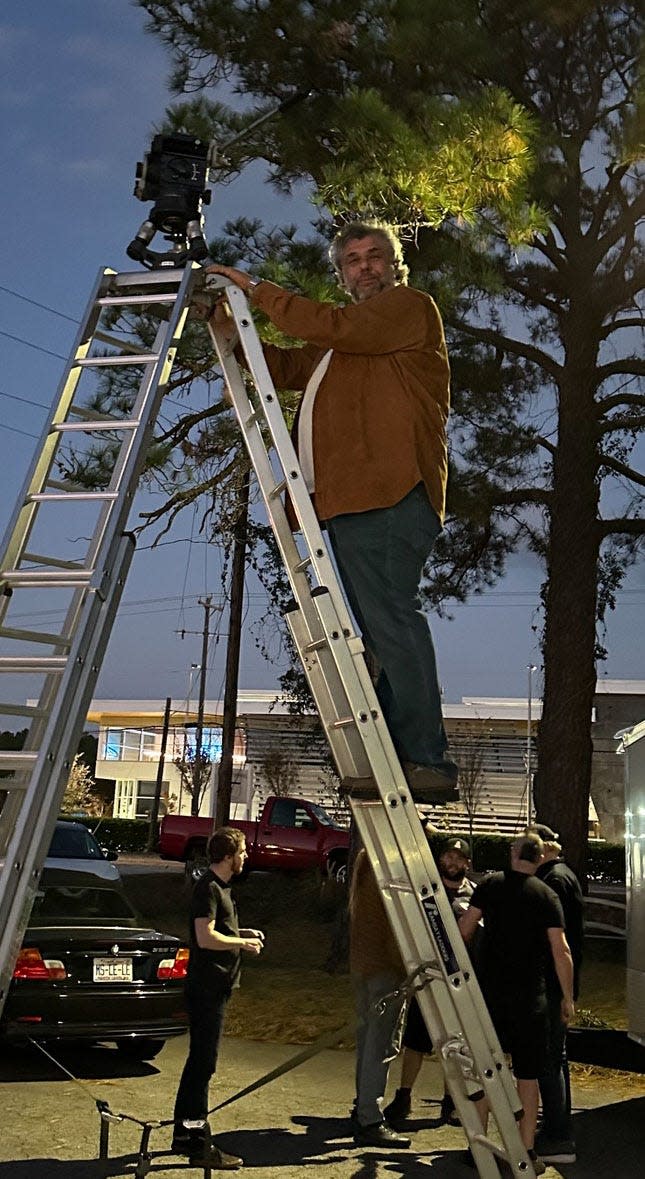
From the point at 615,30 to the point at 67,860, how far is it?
10063 millimetres

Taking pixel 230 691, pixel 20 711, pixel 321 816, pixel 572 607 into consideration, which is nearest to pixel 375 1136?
pixel 20 711

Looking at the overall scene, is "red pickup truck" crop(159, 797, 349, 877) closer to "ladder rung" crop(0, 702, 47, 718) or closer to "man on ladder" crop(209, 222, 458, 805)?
"man on ladder" crop(209, 222, 458, 805)

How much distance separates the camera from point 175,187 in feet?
14.9

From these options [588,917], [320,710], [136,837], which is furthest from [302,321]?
[136,837]

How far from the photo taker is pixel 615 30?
1330cm

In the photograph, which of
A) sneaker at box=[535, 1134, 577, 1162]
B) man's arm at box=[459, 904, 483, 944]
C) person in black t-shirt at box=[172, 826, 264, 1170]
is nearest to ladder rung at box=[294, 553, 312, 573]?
person in black t-shirt at box=[172, 826, 264, 1170]

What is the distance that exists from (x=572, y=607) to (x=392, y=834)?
11.1 m

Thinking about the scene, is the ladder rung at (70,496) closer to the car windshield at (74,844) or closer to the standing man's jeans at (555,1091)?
the standing man's jeans at (555,1091)

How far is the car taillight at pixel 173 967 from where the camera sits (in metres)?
9.30

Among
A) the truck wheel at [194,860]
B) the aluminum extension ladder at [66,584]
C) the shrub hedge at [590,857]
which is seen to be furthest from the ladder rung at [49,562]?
the shrub hedge at [590,857]

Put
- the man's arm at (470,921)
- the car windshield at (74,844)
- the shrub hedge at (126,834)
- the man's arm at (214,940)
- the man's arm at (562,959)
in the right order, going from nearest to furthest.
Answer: the man's arm at (214,940) → the man's arm at (562,959) → the man's arm at (470,921) → the car windshield at (74,844) → the shrub hedge at (126,834)

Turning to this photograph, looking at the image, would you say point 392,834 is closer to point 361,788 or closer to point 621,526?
point 361,788

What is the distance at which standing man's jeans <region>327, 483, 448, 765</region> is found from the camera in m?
3.81

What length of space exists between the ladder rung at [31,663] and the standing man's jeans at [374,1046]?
4067 millimetres
